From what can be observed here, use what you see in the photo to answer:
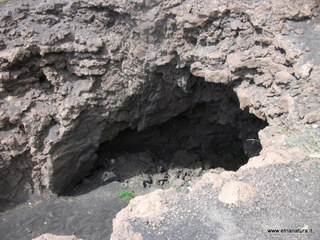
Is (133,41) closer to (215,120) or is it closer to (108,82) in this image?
(108,82)

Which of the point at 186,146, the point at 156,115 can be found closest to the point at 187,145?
the point at 186,146

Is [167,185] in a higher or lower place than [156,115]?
lower

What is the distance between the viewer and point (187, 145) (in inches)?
303

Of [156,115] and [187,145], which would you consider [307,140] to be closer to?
[156,115]

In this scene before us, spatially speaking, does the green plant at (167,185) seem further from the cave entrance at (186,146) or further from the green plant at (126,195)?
the green plant at (126,195)

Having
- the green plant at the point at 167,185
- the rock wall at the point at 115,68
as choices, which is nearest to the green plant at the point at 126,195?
the green plant at the point at 167,185

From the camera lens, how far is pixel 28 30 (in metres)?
5.03

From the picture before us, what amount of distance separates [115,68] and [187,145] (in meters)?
2.97

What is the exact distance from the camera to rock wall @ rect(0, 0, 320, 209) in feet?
14.0

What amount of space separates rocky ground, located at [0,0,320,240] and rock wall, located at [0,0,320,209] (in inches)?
0.7

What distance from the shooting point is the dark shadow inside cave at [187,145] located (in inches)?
246

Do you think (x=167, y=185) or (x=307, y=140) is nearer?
(x=307, y=140)

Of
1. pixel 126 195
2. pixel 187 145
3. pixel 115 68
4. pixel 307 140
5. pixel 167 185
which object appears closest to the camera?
pixel 307 140

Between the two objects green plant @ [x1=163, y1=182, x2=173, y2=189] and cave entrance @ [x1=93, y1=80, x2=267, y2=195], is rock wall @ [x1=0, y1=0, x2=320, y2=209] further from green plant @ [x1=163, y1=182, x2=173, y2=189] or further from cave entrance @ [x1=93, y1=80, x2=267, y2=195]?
green plant @ [x1=163, y1=182, x2=173, y2=189]
